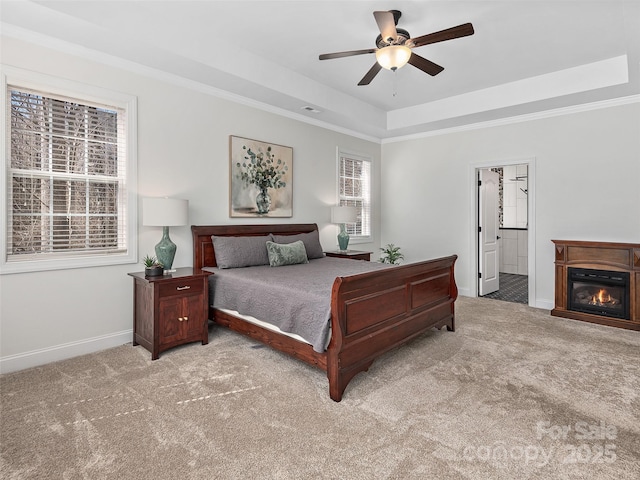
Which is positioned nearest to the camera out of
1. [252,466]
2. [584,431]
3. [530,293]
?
[252,466]

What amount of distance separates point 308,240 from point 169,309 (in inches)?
83.0

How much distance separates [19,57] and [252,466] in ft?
11.6

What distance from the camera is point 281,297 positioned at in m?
2.92

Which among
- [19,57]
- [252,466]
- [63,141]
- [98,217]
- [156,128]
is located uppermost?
[19,57]

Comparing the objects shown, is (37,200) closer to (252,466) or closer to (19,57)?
(19,57)

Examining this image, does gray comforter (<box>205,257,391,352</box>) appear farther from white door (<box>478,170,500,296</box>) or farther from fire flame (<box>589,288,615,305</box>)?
fire flame (<box>589,288,615,305</box>)

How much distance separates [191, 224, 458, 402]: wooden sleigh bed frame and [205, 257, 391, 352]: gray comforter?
121 millimetres

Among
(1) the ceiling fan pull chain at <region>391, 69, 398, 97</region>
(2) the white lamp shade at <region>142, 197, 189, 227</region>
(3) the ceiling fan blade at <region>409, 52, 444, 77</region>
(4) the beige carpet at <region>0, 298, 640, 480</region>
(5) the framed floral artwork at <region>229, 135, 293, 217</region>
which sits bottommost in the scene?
(4) the beige carpet at <region>0, 298, 640, 480</region>

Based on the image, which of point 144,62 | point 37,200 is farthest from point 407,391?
point 144,62

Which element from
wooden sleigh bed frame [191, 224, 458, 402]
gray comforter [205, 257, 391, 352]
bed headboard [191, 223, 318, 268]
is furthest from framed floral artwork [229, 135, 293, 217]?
gray comforter [205, 257, 391, 352]

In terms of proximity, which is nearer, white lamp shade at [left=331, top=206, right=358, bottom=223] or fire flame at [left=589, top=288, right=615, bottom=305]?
fire flame at [left=589, top=288, right=615, bottom=305]


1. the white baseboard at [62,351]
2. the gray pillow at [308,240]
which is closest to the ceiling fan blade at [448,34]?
the gray pillow at [308,240]

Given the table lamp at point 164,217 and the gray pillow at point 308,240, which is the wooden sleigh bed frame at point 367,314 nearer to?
the table lamp at point 164,217

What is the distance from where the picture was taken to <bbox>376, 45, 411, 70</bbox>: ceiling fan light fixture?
9.40ft
